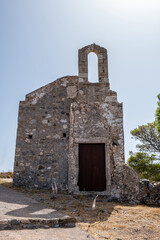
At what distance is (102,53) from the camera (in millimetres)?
8820

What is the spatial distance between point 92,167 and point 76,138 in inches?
44.3

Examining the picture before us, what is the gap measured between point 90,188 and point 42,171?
1.88 metres

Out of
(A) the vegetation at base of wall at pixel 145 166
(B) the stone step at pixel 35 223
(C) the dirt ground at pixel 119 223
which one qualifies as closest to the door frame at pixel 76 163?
(C) the dirt ground at pixel 119 223

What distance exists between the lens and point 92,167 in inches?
277

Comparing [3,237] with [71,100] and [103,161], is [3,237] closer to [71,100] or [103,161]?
[103,161]

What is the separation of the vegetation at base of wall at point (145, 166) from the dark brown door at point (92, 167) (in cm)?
488

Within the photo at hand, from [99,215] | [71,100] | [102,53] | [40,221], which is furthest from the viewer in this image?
[102,53]

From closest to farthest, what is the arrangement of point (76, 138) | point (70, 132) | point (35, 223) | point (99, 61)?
1. point (35, 223)
2. point (76, 138)
3. point (70, 132)
4. point (99, 61)

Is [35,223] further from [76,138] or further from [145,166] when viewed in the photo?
[145,166]

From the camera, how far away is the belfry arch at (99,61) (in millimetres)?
8531

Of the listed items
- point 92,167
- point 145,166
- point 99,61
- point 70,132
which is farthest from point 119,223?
point 145,166

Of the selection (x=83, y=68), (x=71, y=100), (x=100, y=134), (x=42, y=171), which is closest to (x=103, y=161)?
(x=100, y=134)

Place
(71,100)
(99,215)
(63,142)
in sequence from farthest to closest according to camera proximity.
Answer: (71,100) → (63,142) → (99,215)

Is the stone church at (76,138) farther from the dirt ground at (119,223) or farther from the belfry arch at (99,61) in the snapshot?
the dirt ground at (119,223)
